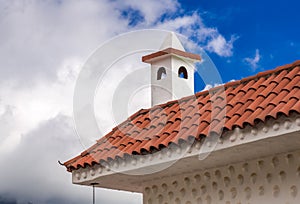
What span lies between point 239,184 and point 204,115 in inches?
35.2

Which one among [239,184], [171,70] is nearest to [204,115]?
[239,184]

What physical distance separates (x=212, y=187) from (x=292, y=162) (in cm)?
114

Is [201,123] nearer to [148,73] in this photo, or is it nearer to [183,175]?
[183,175]

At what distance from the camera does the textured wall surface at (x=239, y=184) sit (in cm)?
628

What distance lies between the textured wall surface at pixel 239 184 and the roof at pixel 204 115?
0.63m

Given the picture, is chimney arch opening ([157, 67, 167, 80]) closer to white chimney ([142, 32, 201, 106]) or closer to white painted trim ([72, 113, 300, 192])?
white chimney ([142, 32, 201, 106])

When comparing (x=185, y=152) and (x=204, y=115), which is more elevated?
(x=204, y=115)

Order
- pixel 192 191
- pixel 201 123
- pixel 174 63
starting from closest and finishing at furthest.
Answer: pixel 201 123, pixel 192 191, pixel 174 63

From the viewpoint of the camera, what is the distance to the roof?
617cm

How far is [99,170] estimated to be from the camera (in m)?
7.50

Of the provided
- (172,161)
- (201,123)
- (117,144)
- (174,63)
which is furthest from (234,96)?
(174,63)

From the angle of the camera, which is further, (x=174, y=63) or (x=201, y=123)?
(x=174, y=63)

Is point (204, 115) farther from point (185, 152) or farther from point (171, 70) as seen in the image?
point (171, 70)

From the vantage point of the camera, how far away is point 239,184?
674 cm
